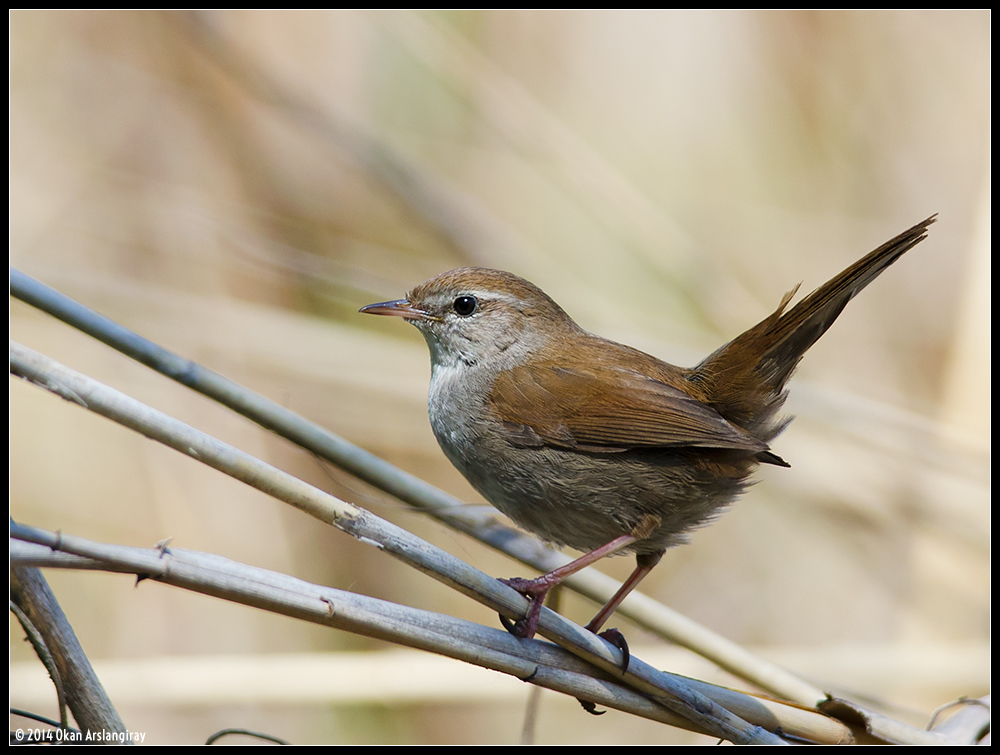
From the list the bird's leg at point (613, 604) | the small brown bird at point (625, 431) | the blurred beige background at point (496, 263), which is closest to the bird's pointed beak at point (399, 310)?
the small brown bird at point (625, 431)

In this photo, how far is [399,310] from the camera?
2742mm

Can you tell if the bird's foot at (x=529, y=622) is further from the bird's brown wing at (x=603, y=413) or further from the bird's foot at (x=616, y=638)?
the bird's brown wing at (x=603, y=413)

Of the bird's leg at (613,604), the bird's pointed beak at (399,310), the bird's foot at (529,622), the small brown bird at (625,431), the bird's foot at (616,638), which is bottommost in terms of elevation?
the bird's foot at (529,622)

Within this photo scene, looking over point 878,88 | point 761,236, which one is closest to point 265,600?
point 761,236

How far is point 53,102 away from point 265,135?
1031mm

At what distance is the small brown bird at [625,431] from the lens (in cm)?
232

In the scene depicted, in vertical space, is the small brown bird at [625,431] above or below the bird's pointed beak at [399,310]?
below

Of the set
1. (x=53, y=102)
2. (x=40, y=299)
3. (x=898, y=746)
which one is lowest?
(x=898, y=746)

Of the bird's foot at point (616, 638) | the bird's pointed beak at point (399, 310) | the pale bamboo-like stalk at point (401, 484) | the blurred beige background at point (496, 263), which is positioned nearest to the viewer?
the pale bamboo-like stalk at point (401, 484)

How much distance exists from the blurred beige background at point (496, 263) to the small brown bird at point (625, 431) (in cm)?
83

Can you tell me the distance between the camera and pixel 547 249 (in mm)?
4840

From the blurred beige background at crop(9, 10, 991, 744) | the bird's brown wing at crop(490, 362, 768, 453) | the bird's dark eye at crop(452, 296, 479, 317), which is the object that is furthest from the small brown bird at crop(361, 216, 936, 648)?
the blurred beige background at crop(9, 10, 991, 744)

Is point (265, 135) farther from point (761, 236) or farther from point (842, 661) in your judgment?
point (842, 661)

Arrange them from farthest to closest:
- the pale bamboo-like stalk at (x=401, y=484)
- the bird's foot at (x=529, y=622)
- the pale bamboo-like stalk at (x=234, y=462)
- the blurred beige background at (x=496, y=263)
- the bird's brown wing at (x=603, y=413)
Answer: the blurred beige background at (x=496, y=263) < the bird's brown wing at (x=603, y=413) < the pale bamboo-like stalk at (x=401, y=484) < the bird's foot at (x=529, y=622) < the pale bamboo-like stalk at (x=234, y=462)
